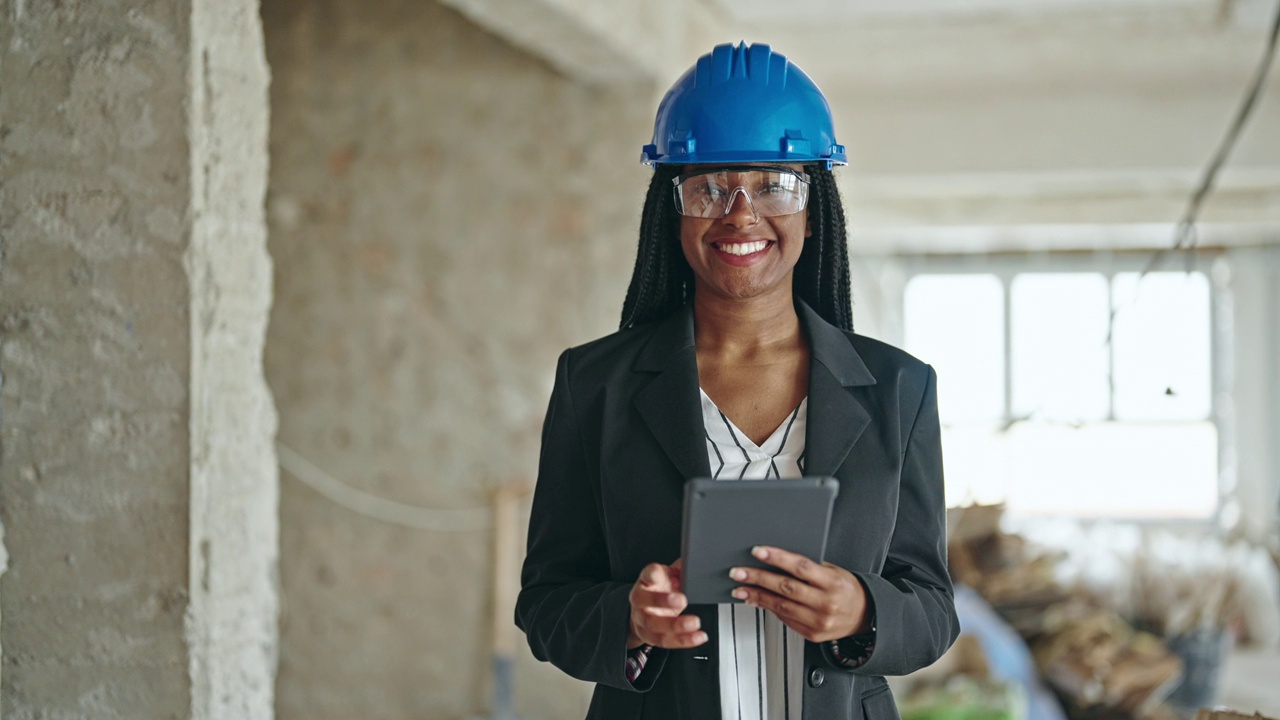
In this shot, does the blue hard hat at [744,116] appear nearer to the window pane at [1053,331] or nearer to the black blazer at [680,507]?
the black blazer at [680,507]

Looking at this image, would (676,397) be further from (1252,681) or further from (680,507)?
(1252,681)

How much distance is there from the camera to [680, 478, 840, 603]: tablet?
3.91 feet

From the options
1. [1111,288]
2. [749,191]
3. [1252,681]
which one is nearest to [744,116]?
[749,191]

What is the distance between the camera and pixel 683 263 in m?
1.61

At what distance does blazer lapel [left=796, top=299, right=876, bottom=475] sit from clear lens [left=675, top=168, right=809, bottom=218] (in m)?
0.17

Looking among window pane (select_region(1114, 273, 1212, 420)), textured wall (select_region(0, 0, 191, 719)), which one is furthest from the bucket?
textured wall (select_region(0, 0, 191, 719))

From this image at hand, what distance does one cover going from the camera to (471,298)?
4520mm

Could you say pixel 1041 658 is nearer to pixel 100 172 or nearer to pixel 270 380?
pixel 270 380

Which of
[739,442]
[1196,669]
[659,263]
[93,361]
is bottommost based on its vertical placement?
[1196,669]

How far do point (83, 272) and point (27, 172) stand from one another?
20cm

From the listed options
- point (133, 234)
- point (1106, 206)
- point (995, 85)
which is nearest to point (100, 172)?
point (133, 234)

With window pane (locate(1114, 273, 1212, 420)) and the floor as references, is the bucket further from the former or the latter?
window pane (locate(1114, 273, 1212, 420))

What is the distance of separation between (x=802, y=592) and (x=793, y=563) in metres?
0.03

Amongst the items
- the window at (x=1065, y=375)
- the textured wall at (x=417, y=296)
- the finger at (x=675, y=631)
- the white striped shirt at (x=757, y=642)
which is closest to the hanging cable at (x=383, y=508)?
the textured wall at (x=417, y=296)
